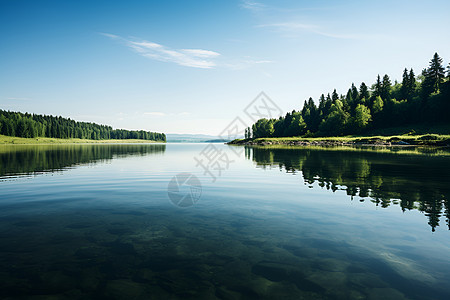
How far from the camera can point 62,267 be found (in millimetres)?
7117

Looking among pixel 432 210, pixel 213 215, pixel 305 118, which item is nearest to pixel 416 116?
pixel 305 118

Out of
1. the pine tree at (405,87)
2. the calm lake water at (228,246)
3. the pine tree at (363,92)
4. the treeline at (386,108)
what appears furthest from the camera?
the pine tree at (363,92)

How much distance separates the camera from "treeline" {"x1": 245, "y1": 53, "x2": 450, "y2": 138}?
109619 millimetres

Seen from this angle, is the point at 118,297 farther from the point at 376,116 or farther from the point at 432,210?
the point at 376,116

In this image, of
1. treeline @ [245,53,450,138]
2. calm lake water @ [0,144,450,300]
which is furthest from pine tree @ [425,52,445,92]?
calm lake water @ [0,144,450,300]

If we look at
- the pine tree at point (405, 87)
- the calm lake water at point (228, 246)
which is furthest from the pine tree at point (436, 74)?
the calm lake water at point (228, 246)

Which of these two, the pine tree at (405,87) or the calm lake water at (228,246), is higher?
the pine tree at (405,87)

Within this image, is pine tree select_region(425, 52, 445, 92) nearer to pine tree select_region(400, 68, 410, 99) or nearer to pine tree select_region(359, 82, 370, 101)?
pine tree select_region(400, 68, 410, 99)

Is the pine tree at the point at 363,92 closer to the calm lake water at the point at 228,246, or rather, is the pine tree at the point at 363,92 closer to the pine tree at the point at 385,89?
the pine tree at the point at 385,89

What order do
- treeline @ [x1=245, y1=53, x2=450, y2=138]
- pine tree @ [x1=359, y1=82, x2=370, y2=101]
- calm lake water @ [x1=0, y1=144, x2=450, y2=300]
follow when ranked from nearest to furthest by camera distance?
calm lake water @ [x1=0, y1=144, x2=450, y2=300], treeline @ [x1=245, y1=53, x2=450, y2=138], pine tree @ [x1=359, y1=82, x2=370, y2=101]

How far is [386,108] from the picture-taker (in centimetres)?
13012

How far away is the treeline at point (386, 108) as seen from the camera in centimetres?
10962

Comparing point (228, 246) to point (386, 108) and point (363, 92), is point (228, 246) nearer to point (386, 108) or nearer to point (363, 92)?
point (386, 108)

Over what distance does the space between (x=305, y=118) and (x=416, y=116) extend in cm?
7092
